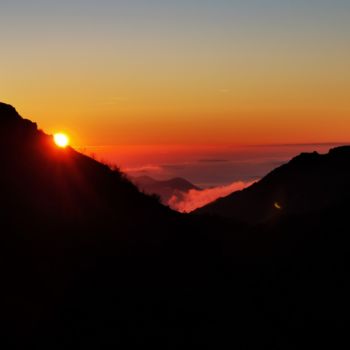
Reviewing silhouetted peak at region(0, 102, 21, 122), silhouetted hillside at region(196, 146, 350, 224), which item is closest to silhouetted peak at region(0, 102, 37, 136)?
silhouetted peak at region(0, 102, 21, 122)

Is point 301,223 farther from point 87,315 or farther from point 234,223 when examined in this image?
point 87,315

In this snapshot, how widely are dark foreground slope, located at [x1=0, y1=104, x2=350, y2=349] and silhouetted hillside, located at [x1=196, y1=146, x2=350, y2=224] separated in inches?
1410

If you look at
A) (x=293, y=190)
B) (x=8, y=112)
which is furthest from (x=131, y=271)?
(x=293, y=190)

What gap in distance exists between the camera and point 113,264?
26281 mm

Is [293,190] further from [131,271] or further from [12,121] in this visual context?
[131,271]

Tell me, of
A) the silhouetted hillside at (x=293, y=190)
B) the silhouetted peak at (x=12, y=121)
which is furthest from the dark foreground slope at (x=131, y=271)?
the silhouetted hillside at (x=293, y=190)

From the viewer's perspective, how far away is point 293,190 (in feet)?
286

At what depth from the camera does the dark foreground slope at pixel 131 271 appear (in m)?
22.0

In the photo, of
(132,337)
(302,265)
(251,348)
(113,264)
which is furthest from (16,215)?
(302,265)

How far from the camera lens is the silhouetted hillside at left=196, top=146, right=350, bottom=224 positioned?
253ft

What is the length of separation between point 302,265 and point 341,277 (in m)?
2.53

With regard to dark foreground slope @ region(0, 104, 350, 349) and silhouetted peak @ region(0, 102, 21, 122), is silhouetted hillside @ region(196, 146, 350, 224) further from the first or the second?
silhouetted peak @ region(0, 102, 21, 122)

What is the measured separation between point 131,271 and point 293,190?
63.8m

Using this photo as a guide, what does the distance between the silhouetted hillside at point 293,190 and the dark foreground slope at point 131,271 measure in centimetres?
3582
